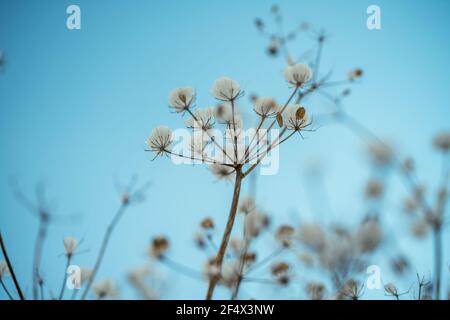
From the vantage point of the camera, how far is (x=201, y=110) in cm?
109

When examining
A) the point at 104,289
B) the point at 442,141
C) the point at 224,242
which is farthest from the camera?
the point at 442,141

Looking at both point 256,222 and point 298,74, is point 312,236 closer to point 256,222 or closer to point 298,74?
point 256,222

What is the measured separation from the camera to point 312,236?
136 centimetres

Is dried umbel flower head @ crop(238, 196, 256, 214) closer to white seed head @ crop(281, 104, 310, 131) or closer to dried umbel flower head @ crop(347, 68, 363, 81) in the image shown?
white seed head @ crop(281, 104, 310, 131)

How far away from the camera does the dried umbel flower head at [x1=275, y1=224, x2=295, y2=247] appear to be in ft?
4.42

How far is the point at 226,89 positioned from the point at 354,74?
0.67m

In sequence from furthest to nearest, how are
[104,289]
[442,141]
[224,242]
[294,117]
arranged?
[442,141] → [104,289] → [294,117] → [224,242]

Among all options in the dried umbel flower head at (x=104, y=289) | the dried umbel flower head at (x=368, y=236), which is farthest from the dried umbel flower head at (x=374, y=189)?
the dried umbel flower head at (x=104, y=289)

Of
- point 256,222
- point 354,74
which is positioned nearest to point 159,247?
point 256,222

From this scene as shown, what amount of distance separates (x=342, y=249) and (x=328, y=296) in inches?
7.6

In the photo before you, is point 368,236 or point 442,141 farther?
point 442,141

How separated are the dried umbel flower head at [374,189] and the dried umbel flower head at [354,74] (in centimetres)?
42
